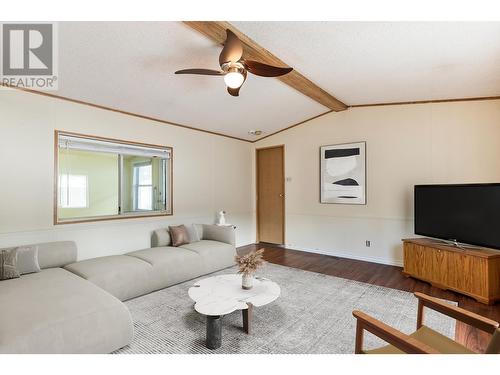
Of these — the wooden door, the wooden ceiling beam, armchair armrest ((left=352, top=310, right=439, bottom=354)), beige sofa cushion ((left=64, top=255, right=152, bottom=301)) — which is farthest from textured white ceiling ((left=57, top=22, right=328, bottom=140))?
armchair armrest ((left=352, top=310, right=439, bottom=354))

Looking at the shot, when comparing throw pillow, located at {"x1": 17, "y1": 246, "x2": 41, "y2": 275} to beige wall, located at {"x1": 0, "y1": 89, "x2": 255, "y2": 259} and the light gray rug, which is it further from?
the light gray rug

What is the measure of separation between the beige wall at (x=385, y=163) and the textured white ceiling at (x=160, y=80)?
715mm

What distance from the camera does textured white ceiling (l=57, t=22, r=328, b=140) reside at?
7.55 feet

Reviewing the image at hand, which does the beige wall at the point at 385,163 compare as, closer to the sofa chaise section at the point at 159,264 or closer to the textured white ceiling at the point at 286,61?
the textured white ceiling at the point at 286,61

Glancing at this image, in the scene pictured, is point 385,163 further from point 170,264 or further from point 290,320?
point 170,264

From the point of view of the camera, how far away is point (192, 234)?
163 inches

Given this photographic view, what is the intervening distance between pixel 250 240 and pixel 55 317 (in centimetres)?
438

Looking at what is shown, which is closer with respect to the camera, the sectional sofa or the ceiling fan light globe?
the sectional sofa

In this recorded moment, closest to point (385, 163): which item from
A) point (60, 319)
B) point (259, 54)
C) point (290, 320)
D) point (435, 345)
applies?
point (259, 54)

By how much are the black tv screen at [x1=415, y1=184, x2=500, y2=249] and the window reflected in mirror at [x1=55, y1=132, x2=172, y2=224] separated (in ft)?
12.7

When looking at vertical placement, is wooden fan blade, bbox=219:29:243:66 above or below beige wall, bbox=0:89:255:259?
above

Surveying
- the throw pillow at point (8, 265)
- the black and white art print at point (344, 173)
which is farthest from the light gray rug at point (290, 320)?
the black and white art print at point (344, 173)
